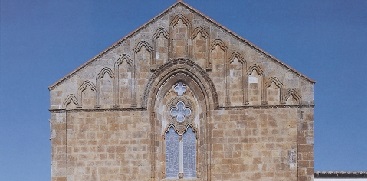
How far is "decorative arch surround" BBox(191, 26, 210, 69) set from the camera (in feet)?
77.9

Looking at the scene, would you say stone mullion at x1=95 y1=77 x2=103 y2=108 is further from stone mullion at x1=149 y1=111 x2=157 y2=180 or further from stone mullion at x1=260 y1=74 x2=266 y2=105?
stone mullion at x1=260 y1=74 x2=266 y2=105

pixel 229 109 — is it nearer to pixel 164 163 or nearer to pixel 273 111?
pixel 273 111

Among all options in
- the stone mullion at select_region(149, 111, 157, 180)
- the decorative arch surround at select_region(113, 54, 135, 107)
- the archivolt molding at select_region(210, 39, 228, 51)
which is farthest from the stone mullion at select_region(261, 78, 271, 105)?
the decorative arch surround at select_region(113, 54, 135, 107)

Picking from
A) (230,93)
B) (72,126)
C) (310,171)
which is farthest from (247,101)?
(72,126)

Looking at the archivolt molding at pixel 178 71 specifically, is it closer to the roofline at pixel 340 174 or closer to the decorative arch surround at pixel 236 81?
the decorative arch surround at pixel 236 81

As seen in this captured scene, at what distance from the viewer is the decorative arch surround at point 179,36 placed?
23.9 m

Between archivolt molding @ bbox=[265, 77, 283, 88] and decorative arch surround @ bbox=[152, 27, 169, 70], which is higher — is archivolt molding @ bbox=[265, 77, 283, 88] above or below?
below

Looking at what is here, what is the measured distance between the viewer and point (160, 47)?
24.0 meters

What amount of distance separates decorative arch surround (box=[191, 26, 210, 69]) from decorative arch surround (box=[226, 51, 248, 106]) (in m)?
0.86

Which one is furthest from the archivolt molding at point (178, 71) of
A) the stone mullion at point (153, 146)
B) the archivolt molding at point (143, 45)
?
the archivolt molding at point (143, 45)

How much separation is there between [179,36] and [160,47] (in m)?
0.78

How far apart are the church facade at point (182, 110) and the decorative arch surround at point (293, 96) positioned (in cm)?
3

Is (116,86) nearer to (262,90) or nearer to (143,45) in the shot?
(143,45)

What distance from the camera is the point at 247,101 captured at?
2330cm
